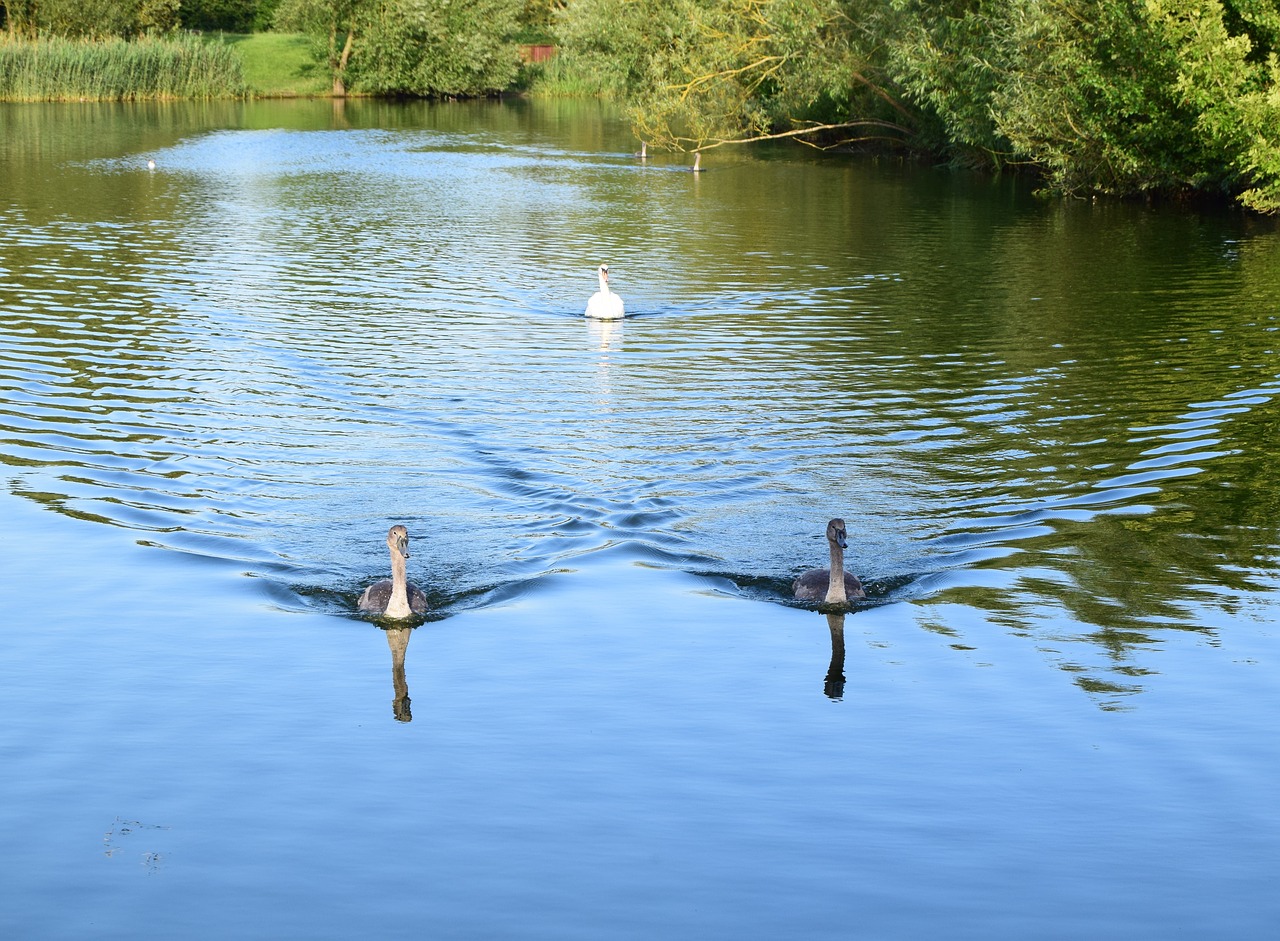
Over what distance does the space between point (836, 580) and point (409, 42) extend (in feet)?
284

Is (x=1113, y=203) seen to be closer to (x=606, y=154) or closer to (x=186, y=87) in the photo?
(x=606, y=154)

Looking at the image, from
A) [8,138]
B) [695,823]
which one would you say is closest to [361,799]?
[695,823]

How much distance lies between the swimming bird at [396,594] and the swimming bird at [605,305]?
1275 cm

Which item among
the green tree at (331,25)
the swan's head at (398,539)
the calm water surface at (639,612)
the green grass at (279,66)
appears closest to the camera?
the calm water surface at (639,612)

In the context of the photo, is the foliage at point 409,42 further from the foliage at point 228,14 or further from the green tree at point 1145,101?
the green tree at point 1145,101

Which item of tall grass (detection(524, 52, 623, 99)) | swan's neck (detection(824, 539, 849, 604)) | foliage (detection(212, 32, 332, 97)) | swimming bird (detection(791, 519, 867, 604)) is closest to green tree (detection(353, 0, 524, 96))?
foliage (detection(212, 32, 332, 97))

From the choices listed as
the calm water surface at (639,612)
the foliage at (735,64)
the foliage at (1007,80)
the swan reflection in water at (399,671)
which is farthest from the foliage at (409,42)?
the swan reflection in water at (399,671)

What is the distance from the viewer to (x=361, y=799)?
365 inches

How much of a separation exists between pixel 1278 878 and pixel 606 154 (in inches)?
2019

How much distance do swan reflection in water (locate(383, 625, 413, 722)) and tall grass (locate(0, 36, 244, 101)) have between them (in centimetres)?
7215

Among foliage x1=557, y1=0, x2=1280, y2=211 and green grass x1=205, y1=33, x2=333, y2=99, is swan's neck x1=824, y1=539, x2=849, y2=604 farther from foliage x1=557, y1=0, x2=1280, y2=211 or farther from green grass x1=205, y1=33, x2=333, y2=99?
green grass x1=205, y1=33, x2=333, y2=99

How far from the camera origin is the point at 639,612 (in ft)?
41.0

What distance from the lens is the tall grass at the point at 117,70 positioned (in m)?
76.5

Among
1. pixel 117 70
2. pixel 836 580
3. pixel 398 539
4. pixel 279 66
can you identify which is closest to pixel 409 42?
pixel 279 66
